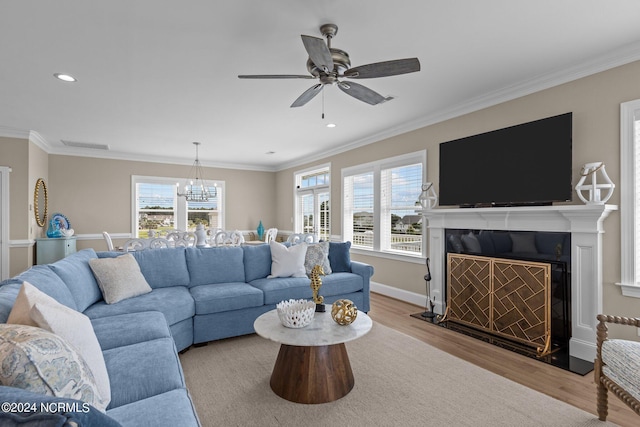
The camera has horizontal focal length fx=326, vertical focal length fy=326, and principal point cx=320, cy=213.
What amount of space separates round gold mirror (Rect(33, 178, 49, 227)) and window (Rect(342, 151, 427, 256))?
5453mm

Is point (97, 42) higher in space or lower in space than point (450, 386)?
higher

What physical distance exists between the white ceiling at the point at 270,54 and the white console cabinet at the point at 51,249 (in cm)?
212

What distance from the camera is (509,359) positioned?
9.42 feet

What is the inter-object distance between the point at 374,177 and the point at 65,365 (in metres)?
4.89

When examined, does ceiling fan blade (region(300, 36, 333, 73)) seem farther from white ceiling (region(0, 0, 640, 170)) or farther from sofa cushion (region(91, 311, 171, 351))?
sofa cushion (region(91, 311, 171, 351))

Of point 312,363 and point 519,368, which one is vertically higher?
point 312,363

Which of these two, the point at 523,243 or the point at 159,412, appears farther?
the point at 523,243

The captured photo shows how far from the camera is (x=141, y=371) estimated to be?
160 cm

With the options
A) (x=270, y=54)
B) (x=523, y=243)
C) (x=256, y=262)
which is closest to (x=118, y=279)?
(x=256, y=262)

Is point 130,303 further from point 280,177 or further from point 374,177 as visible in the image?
point 280,177

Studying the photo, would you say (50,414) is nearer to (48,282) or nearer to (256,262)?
(48,282)

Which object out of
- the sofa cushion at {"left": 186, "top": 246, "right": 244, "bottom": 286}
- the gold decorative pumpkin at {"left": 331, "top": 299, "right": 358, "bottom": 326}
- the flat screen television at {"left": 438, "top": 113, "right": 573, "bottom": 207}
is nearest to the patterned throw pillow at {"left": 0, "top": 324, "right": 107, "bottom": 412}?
the gold decorative pumpkin at {"left": 331, "top": 299, "right": 358, "bottom": 326}

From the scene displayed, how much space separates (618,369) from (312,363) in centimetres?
178

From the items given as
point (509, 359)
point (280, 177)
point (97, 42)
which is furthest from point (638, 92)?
point (280, 177)
